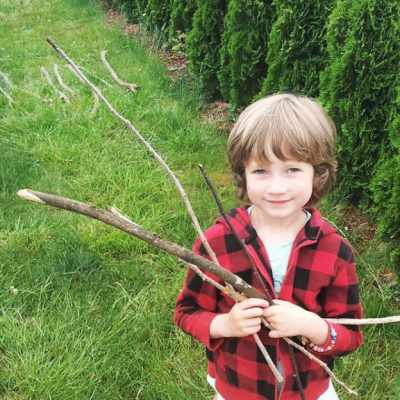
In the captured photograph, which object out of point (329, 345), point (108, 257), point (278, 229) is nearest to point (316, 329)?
point (329, 345)

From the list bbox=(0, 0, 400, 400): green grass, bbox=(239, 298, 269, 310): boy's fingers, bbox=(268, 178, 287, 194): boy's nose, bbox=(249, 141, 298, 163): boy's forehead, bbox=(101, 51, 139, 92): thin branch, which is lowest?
bbox=(0, 0, 400, 400): green grass

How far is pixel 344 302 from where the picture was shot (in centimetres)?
157

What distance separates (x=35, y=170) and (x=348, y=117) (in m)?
2.69

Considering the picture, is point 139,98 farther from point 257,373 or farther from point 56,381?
point 257,373

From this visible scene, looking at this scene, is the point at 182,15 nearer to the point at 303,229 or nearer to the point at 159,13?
the point at 159,13

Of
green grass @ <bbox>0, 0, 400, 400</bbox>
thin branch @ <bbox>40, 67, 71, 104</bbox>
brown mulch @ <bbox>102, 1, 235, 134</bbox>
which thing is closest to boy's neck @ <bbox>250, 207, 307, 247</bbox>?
green grass @ <bbox>0, 0, 400, 400</bbox>

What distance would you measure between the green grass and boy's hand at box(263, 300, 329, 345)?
3.90 feet

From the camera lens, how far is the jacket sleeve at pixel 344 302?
1.53 m

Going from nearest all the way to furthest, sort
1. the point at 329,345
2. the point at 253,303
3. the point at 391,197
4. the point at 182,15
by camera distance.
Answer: the point at 253,303 → the point at 329,345 → the point at 391,197 → the point at 182,15

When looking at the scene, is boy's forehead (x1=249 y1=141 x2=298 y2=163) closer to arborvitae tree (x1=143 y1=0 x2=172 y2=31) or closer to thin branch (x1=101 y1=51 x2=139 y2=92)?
thin branch (x1=101 y1=51 x2=139 y2=92)

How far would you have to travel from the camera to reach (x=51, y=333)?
267cm

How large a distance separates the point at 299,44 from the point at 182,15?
2.67 m

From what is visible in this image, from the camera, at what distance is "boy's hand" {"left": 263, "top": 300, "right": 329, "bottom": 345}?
1.42m

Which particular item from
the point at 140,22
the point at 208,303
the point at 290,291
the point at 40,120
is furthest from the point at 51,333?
the point at 140,22
